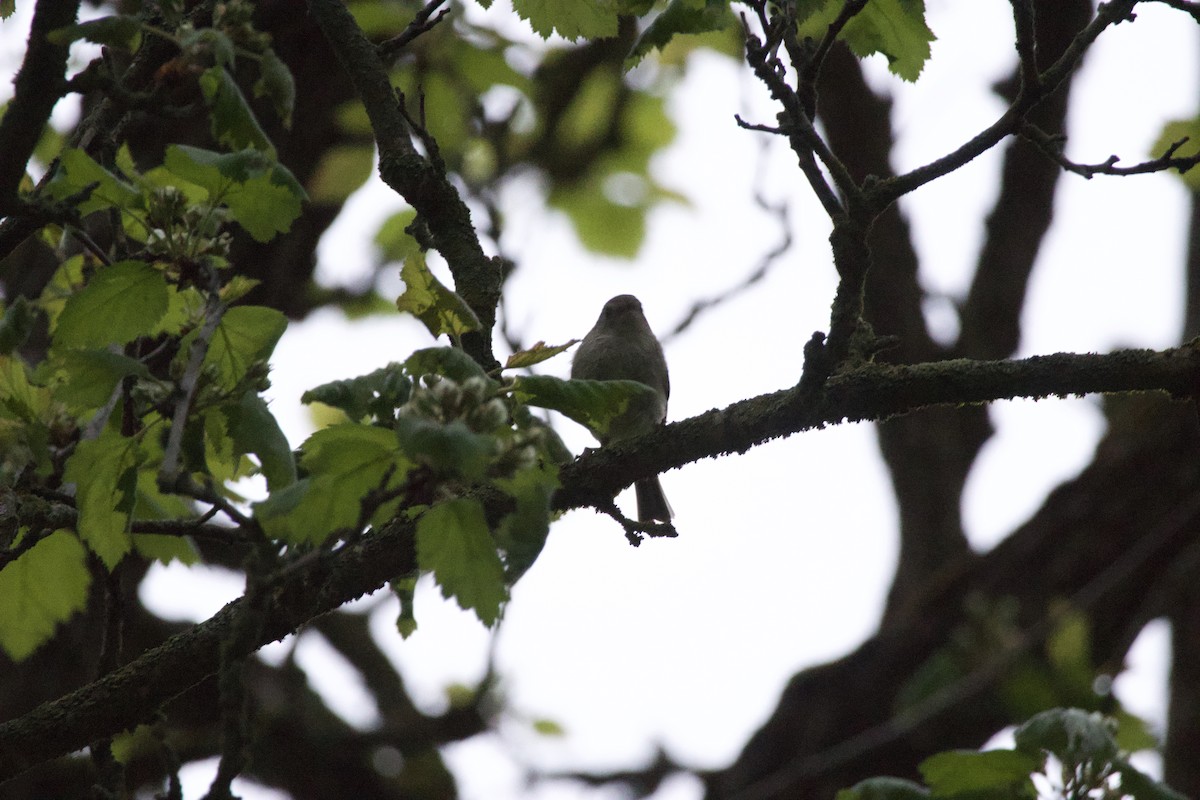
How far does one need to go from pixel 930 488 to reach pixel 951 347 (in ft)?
3.42

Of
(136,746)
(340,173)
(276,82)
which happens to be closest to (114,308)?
(276,82)

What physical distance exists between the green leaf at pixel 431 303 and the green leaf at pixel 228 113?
1.49 ft

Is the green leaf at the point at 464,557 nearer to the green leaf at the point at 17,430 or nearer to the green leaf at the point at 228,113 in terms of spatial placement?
Answer: the green leaf at the point at 228,113

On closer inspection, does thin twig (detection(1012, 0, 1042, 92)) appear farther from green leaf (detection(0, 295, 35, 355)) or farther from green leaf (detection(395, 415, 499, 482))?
green leaf (detection(0, 295, 35, 355))

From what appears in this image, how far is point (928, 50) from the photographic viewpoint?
127 inches

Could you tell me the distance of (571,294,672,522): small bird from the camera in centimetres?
641

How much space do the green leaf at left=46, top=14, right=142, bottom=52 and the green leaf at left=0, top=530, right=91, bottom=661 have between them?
5.55 ft

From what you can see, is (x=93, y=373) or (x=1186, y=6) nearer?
(x=93, y=373)

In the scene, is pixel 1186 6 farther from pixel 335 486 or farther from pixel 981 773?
pixel 335 486

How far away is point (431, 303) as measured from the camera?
2969mm

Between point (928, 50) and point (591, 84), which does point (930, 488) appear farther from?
point (928, 50)

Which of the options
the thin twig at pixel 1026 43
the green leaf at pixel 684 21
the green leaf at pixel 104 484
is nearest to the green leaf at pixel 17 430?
the green leaf at pixel 104 484

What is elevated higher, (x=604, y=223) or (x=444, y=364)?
(x=604, y=223)

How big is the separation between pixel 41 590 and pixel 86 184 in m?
1.47
